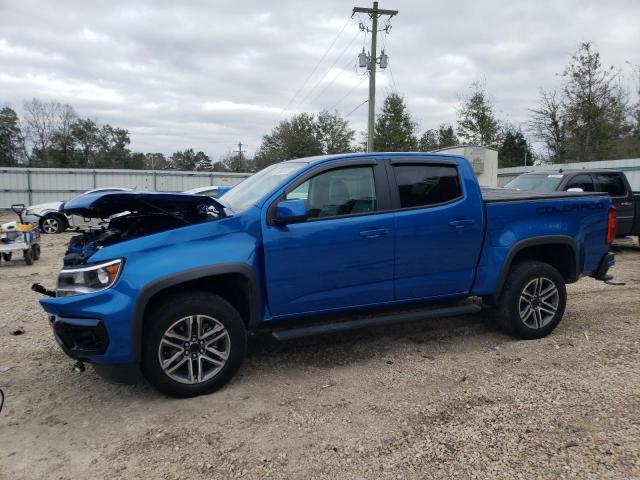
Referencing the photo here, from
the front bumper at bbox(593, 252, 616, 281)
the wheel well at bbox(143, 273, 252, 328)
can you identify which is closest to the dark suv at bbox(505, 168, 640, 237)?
the front bumper at bbox(593, 252, 616, 281)

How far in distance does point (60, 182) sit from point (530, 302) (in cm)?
2519

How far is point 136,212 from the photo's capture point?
13.1 feet

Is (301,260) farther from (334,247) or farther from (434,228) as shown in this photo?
(434,228)

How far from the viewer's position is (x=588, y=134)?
3014cm

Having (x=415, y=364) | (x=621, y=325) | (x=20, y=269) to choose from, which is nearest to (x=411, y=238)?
(x=415, y=364)

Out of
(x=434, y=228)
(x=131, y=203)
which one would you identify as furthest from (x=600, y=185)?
(x=131, y=203)

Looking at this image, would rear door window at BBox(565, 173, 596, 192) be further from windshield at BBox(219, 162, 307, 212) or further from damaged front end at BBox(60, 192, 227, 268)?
damaged front end at BBox(60, 192, 227, 268)

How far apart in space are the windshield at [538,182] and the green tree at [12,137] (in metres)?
57.1

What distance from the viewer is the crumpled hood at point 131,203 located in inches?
138

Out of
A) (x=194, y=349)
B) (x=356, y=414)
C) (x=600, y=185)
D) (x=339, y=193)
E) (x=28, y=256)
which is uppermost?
(x=600, y=185)

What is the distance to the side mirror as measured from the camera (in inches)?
144

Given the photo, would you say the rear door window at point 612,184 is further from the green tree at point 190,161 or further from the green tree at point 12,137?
the green tree at point 190,161

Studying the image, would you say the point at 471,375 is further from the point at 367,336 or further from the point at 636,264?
the point at 636,264

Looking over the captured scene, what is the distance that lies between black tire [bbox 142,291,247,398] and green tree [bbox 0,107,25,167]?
5914 cm
